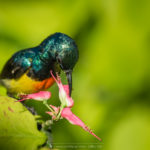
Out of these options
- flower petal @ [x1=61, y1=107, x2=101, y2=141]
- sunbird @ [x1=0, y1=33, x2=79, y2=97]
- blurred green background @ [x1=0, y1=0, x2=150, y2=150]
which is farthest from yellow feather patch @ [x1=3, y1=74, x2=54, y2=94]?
flower petal @ [x1=61, y1=107, x2=101, y2=141]

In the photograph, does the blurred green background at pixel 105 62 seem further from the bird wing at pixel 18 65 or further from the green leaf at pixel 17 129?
the green leaf at pixel 17 129

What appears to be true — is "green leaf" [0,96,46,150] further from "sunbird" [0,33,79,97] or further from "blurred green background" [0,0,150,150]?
"blurred green background" [0,0,150,150]

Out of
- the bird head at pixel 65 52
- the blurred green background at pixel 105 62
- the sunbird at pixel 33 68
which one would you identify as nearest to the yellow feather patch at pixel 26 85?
the sunbird at pixel 33 68

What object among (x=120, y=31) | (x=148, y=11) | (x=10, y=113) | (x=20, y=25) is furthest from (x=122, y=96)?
(x=10, y=113)

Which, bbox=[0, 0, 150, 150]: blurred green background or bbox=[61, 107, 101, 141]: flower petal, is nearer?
bbox=[61, 107, 101, 141]: flower petal

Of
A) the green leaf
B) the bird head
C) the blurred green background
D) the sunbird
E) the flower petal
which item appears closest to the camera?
the green leaf
